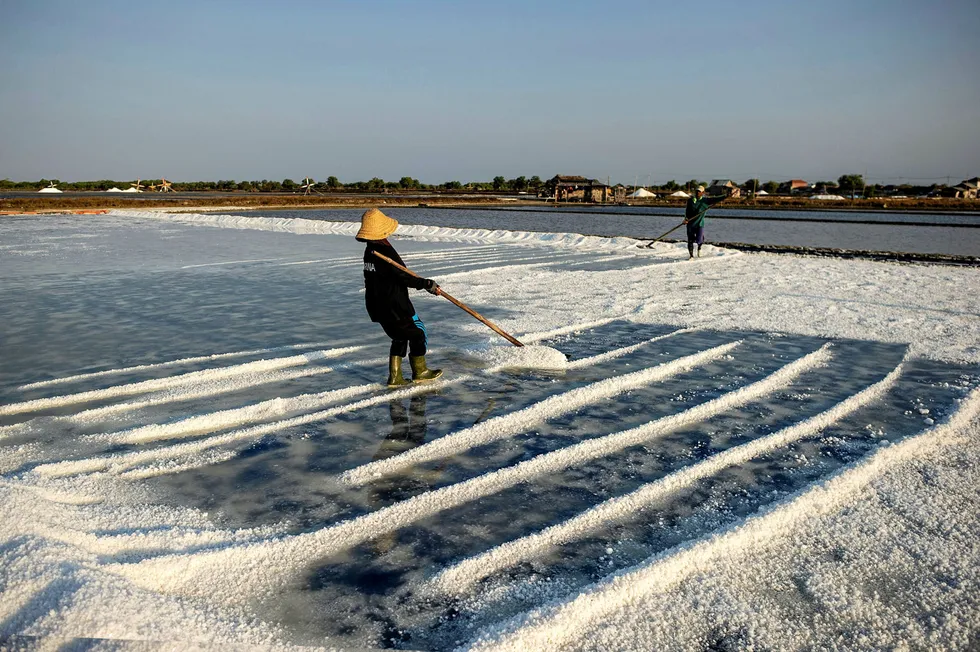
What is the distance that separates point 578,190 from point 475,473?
209 feet

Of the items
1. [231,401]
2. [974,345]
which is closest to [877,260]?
[974,345]

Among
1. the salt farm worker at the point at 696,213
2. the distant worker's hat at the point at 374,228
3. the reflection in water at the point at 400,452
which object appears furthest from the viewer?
the salt farm worker at the point at 696,213

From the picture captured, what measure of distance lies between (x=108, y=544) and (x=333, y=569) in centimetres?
94

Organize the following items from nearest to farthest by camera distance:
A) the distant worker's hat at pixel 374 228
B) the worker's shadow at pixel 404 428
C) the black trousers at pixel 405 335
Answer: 1. the worker's shadow at pixel 404 428
2. the distant worker's hat at pixel 374 228
3. the black trousers at pixel 405 335

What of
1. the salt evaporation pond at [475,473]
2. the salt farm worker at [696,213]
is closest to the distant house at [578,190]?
the salt farm worker at [696,213]

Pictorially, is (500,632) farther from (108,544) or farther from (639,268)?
(639,268)

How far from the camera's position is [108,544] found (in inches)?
115

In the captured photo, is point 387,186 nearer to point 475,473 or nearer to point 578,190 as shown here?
point 578,190

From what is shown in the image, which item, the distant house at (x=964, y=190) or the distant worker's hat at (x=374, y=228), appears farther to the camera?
the distant house at (x=964, y=190)

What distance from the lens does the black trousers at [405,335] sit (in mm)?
5215

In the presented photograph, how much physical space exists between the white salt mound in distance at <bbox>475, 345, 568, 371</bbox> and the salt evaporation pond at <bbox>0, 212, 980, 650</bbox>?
0.05m

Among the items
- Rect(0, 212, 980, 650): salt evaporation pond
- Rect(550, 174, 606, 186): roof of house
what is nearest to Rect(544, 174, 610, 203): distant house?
Rect(550, 174, 606, 186): roof of house

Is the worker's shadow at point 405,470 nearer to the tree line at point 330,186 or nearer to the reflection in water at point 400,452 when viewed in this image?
the reflection in water at point 400,452

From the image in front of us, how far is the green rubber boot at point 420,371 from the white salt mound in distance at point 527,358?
2.19ft
